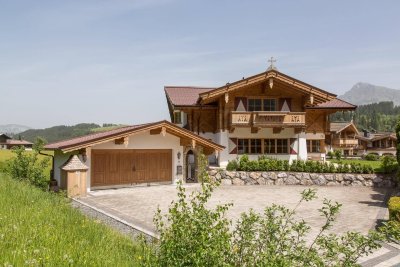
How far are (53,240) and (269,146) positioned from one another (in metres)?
24.0

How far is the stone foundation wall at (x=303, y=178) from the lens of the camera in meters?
22.8

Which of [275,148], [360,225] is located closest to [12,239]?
[360,225]

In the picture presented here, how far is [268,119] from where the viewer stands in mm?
26500

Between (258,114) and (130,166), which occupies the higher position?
(258,114)

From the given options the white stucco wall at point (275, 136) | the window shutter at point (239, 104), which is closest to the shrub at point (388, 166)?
the white stucco wall at point (275, 136)

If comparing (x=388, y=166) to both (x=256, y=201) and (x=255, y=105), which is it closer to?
(x=255, y=105)

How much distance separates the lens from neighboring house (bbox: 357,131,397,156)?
75.5 m

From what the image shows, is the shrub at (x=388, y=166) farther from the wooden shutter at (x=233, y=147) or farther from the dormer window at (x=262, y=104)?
the wooden shutter at (x=233, y=147)

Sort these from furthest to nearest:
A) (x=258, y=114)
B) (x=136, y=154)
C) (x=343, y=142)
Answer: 1. (x=343, y=142)
2. (x=258, y=114)
3. (x=136, y=154)

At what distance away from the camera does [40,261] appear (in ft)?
14.1

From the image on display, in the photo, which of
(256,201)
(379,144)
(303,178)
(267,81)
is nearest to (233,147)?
(267,81)

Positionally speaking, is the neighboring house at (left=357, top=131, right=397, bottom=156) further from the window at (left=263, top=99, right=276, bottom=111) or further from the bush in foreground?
the bush in foreground

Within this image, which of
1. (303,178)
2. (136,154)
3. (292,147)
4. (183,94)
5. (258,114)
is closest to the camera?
(136,154)

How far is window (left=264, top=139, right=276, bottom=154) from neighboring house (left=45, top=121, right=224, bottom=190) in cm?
700
